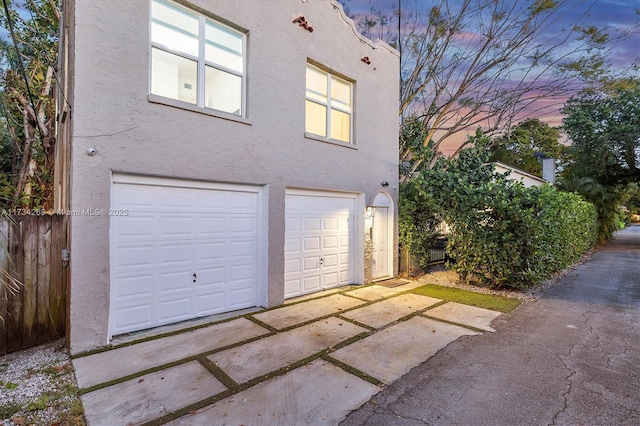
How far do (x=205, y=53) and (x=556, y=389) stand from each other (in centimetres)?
646

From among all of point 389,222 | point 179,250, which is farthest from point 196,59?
point 389,222

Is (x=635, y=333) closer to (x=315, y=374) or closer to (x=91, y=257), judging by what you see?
(x=315, y=374)

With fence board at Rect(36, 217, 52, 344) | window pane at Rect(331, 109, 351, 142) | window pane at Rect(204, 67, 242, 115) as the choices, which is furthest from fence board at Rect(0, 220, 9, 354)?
window pane at Rect(331, 109, 351, 142)

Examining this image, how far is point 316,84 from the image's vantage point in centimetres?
682

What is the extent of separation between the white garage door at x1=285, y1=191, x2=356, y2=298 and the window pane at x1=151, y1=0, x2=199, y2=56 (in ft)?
10.1

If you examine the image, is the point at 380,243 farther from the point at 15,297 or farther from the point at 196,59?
the point at 15,297

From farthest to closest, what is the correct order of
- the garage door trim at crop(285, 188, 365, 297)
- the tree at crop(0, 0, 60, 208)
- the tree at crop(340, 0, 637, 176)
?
the tree at crop(340, 0, 637, 176)
the tree at crop(0, 0, 60, 208)
the garage door trim at crop(285, 188, 365, 297)

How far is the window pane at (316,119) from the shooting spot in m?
6.71

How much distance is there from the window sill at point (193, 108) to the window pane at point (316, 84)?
79.5 inches

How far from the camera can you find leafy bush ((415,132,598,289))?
6.76 m

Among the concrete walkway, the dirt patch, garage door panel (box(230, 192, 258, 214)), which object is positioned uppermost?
garage door panel (box(230, 192, 258, 214))

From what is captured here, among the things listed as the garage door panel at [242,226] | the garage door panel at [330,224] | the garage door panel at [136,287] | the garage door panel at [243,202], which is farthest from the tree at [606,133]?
the garage door panel at [136,287]

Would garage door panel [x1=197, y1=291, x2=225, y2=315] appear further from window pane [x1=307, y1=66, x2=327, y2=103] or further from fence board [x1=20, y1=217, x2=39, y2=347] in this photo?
window pane [x1=307, y1=66, x2=327, y2=103]

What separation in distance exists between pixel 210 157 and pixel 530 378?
200 inches
